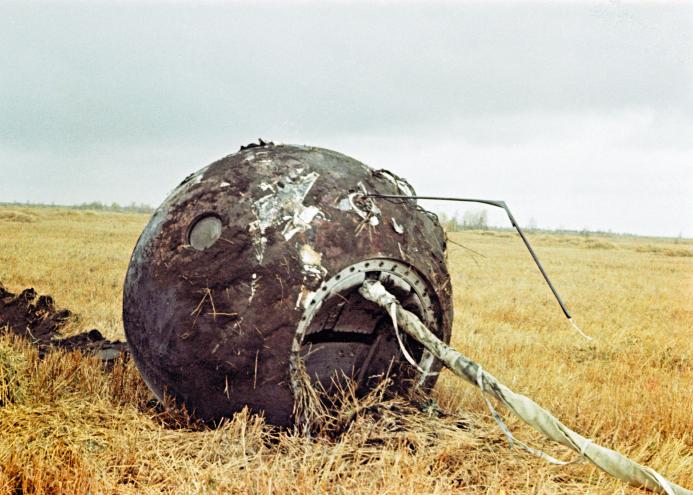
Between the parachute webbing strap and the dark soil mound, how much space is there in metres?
3.48

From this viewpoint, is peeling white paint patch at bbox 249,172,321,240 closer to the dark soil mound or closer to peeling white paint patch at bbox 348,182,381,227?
peeling white paint patch at bbox 348,182,381,227

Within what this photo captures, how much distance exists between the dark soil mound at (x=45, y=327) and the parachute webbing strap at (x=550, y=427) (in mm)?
3484

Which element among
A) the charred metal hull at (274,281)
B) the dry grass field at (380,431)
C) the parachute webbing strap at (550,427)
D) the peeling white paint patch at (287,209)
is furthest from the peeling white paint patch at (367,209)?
the dry grass field at (380,431)

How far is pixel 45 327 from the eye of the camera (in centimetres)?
740

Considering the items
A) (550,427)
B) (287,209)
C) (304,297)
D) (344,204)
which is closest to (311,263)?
(304,297)

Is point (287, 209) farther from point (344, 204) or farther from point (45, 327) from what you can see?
point (45, 327)

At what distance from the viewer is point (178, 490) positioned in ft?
10.3

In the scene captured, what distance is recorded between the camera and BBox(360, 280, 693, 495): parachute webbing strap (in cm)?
281

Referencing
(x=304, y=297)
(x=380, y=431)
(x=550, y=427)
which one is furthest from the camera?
(x=380, y=431)

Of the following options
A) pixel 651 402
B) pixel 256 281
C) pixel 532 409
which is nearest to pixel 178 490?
pixel 256 281

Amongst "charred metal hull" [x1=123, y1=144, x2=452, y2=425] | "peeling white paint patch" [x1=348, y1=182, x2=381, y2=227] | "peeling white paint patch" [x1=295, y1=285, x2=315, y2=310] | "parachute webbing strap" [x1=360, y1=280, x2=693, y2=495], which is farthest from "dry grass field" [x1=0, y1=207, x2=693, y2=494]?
"peeling white paint patch" [x1=348, y1=182, x2=381, y2=227]

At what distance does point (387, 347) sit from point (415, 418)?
1.62ft

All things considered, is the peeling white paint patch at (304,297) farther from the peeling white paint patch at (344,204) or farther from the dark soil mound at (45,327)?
the dark soil mound at (45,327)

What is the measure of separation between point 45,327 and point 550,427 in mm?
6451
